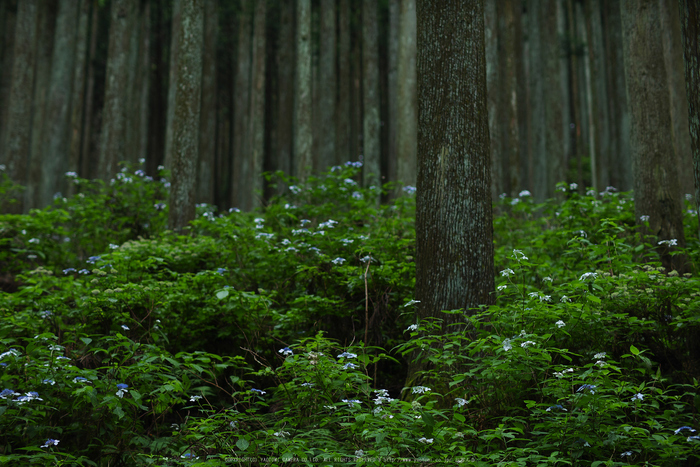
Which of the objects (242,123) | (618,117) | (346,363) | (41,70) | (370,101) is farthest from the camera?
(242,123)

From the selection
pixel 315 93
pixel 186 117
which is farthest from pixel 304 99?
pixel 315 93

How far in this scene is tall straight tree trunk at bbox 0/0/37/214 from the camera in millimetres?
12062

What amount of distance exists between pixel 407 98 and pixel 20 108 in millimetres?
9629

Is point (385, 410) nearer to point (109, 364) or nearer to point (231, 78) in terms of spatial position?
point (109, 364)

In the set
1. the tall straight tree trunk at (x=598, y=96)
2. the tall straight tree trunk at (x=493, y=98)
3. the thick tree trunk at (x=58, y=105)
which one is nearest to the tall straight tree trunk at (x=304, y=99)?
the tall straight tree trunk at (x=493, y=98)

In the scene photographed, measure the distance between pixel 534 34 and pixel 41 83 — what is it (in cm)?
1785

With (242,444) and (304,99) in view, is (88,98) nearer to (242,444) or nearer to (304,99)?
(304,99)

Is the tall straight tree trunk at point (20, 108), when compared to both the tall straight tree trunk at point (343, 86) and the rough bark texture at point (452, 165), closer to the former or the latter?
the tall straight tree trunk at point (343, 86)

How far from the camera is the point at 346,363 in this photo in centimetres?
343

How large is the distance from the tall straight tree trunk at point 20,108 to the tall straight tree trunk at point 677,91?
13.1 m

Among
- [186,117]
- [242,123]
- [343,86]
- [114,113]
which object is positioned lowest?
[186,117]

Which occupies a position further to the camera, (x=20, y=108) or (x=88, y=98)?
(x=88, y=98)

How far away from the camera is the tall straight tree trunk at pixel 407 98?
10.6 meters

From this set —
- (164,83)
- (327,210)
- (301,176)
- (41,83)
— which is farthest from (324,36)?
(164,83)
